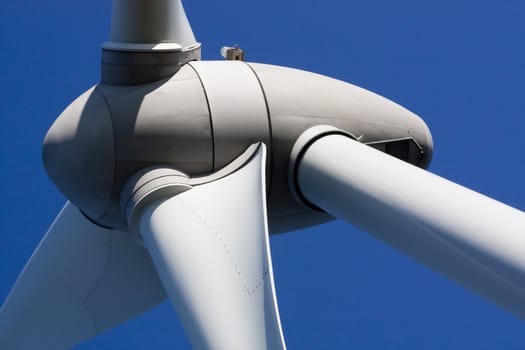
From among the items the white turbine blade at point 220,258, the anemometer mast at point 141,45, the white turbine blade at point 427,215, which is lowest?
the white turbine blade at point 220,258

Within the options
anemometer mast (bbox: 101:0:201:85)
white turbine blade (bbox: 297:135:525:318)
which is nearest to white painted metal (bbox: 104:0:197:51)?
anemometer mast (bbox: 101:0:201:85)

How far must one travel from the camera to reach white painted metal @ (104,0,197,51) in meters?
10.5

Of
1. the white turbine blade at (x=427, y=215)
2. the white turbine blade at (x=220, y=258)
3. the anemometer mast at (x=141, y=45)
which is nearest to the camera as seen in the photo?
the white turbine blade at (x=427, y=215)

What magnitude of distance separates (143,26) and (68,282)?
13.1 ft

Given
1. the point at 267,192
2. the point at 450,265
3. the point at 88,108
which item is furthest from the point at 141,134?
the point at 450,265

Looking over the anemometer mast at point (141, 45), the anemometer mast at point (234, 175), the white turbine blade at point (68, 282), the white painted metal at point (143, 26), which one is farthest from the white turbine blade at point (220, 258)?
the white turbine blade at point (68, 282)

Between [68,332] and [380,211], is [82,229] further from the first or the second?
[380,211]

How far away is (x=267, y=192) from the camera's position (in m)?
10.1

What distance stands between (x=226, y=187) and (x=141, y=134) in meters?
1.12

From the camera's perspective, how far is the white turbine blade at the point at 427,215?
657cm

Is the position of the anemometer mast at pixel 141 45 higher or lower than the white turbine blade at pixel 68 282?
higher

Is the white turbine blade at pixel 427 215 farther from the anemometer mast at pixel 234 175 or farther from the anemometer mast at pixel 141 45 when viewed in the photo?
the anemometer mast at pixel 141 45

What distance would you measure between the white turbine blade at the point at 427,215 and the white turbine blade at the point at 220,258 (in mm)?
774

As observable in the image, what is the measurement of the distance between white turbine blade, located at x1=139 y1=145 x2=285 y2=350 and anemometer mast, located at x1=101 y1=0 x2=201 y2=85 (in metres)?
1.67
